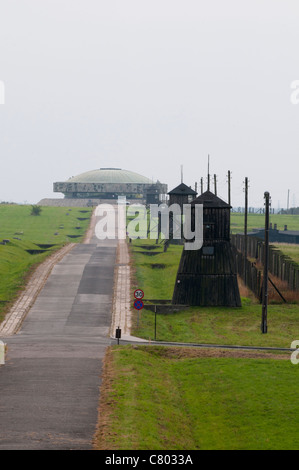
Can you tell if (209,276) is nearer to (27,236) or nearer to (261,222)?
(27,236)

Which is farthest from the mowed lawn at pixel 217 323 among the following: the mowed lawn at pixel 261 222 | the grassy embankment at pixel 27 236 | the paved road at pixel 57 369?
the mowed lawn at pixel 261 222

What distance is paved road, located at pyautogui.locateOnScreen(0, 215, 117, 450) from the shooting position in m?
19.5

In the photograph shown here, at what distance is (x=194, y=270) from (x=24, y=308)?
12.4 meters

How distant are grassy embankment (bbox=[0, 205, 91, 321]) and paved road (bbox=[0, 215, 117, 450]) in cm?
346

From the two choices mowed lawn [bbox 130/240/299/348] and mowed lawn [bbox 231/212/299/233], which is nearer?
mowed lawn [bbox 130/240/299/348]

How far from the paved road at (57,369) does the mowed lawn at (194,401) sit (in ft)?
2.70

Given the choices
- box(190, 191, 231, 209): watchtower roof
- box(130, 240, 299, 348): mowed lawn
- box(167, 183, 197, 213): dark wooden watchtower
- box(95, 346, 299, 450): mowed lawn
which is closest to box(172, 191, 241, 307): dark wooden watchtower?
box(130, 240, 299, 348): mowed lawn

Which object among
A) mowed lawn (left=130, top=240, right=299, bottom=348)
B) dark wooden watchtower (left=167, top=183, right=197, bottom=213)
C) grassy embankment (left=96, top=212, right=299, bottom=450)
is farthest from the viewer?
dark wooden watchtower (left=167, top=183, right=197, bottom=213)

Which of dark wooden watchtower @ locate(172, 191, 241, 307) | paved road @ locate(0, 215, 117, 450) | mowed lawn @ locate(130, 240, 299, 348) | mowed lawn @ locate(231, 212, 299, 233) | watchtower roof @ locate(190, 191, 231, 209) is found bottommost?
mowed lawn @ locate(130, 240, 299, 348)

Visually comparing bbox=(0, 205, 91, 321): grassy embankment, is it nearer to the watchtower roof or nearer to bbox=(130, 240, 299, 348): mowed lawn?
bbox=(130, 240, 299, 348): mowed lawn

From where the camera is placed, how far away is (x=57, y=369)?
27.2 meters

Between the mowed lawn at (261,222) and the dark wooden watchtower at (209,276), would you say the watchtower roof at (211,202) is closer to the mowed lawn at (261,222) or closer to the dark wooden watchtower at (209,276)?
the dark wooden watchtower at (209,276)

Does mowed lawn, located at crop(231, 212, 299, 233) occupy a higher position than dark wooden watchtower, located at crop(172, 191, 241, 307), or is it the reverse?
mowed lawn, located at crop(231, 212, 299, 233)

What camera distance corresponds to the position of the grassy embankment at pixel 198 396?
20062 millimetres
